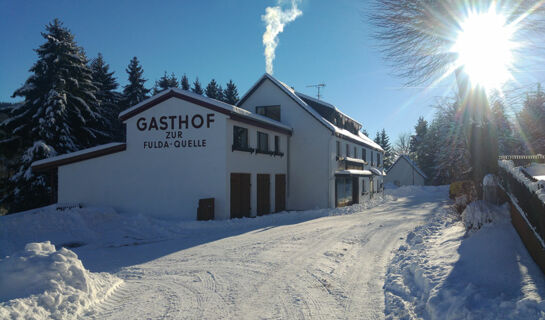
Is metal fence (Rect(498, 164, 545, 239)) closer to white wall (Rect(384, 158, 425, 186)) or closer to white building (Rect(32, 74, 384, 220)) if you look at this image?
white building (Rect(32, 74, 384, 220))

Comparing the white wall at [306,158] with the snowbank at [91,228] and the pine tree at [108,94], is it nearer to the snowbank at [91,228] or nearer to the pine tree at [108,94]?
the snowbank at [91,228]

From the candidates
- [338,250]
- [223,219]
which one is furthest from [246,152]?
[338,250]

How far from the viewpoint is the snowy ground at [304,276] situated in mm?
4781

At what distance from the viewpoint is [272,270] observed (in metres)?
7.57

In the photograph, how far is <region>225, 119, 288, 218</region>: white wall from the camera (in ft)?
55.9

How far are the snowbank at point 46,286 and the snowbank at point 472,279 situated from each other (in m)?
4.57

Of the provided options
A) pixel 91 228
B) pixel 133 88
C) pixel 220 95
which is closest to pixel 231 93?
pixel 220 95

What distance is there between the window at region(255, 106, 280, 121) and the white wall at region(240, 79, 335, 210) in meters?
0.33

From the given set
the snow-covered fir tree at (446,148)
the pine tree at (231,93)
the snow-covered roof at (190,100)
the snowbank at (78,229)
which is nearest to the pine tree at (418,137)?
the snow-covered fir tree at (446,148)

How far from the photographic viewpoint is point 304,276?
712 centimetres

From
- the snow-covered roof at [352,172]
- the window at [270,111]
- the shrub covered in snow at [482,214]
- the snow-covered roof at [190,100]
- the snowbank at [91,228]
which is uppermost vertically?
the window at [270,111]

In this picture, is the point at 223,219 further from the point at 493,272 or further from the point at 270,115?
the point at 493,272

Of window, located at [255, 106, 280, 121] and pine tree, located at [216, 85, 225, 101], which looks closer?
window, located at [255, 106, 280, 121]

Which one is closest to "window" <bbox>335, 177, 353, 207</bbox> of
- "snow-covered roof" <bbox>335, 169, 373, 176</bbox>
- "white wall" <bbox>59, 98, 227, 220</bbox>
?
"snow-covered roof" <bbox>335, 169, 373, 176</bbox>
